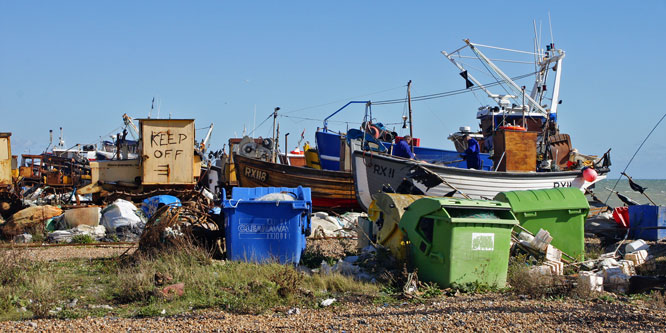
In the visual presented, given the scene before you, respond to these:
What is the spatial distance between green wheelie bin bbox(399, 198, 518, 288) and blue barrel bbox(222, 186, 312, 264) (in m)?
1.84

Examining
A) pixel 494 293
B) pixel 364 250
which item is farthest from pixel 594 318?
pixel 364 250

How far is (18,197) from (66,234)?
21.3 feet

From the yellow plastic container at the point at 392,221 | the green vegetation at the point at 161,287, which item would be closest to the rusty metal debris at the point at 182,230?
the green vegetation at the point at 161,287

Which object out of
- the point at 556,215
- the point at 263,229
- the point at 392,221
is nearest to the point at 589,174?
the point at 556,215

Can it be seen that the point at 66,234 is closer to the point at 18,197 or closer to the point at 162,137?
the point at 162,137

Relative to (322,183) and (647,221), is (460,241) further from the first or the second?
(322,183)

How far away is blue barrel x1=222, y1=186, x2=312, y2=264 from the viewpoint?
8.57 meters

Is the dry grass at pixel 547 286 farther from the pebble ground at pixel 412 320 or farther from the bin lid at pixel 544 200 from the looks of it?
the bin lid at pixel 544 200

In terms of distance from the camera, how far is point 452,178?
591 inches

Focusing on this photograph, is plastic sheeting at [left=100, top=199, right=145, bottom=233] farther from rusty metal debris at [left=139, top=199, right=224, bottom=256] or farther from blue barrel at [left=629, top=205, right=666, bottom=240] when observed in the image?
blue barrel at [left=629, top=205, right=666, bottom=240]

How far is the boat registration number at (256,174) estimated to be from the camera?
20.2 m

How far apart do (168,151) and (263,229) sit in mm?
9071

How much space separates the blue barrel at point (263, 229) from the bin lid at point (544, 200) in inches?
113

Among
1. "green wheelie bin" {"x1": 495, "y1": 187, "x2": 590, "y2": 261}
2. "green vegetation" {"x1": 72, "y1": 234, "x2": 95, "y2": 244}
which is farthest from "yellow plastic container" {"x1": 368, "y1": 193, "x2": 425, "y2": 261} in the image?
"green vegetation" {"x1": 72, "y1": 234, "x2": 95, "y2": 244}
